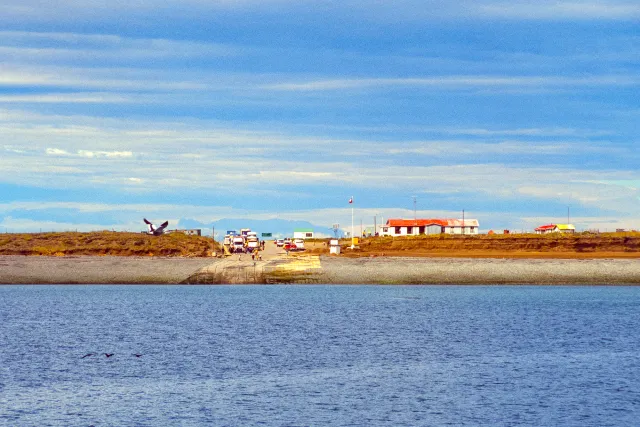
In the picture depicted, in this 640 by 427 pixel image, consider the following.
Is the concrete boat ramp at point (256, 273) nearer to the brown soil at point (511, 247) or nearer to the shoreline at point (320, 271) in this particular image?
the shoreline at point (320, 271)

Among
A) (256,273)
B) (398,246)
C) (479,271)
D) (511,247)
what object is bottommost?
(479,271)

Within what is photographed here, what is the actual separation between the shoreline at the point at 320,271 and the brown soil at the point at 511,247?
17.0 m

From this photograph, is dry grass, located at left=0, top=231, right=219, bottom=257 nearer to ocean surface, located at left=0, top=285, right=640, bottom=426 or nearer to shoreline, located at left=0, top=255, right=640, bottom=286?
shoreline, located at left=0, top=255, right=640, bottom=286

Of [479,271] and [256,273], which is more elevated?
[256,273]

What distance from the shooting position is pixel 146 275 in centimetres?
12175

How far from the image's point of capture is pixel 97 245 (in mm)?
144750

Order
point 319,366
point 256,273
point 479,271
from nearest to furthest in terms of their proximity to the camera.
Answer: point 319,366 < point 256,273 < point 479,271

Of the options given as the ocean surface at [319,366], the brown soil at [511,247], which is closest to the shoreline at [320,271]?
the brown soil at [511,247]

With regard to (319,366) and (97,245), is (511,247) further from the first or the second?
(319,366)

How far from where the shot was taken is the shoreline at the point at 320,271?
121250 mm

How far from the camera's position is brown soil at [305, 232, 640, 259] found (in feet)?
479

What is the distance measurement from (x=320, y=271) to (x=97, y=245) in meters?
43.8

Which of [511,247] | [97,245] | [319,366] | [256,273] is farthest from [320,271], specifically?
[319,366]

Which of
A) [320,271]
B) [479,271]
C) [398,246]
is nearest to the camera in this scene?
[320,271]
